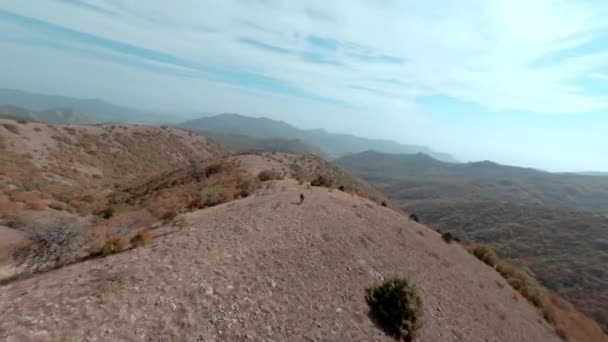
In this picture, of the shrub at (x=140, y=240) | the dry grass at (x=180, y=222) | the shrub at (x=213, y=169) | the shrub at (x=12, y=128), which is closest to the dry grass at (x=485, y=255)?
the dry grass at (x=180, y=222)

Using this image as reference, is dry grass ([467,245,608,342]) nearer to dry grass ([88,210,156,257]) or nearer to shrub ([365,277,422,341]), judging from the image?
shrub ([365,277,422,341])

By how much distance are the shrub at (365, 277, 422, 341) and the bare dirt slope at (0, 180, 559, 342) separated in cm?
47

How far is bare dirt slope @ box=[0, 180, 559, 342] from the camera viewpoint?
720 centimetres

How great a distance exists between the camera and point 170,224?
1348 cm

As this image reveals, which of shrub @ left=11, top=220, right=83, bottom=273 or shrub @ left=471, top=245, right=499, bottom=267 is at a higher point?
shrub @ left=11, top=220, right=83, bottom=273

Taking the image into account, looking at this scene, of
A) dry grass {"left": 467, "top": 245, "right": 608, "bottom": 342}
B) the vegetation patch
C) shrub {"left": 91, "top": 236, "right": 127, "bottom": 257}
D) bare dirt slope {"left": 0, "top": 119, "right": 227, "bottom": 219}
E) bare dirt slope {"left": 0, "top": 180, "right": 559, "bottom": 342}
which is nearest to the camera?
bare dirt slope {"left": 0, "top": 180, "right": 559, "bottom": 342}

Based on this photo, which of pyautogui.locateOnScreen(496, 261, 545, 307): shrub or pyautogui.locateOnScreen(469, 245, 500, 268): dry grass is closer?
pyautogui.locateOnScreen(496, 261, 545, 307): shrub

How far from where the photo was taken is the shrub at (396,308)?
10734 millimetres

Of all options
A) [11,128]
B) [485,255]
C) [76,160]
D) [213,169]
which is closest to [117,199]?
[213,169]

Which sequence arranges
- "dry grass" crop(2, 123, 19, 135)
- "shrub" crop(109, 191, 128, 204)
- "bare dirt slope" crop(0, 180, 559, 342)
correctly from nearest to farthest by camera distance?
"bare dirt slope" crop(0, 180, 559, 342)
"shrub" crop(109, 191, 128, 204)
"dry grass" crop(2, 123, 19, 135)

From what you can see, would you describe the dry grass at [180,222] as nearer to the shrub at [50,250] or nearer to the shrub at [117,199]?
the shrub at [50,250]

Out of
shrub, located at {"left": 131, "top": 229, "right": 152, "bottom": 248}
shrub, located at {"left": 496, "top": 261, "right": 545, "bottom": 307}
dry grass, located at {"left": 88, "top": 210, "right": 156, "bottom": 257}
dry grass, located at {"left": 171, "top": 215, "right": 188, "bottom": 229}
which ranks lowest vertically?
shrub, located at {"left": 496, "top": 261, "right": 545, "bottom": 307}

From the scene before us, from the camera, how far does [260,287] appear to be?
32.0 feet

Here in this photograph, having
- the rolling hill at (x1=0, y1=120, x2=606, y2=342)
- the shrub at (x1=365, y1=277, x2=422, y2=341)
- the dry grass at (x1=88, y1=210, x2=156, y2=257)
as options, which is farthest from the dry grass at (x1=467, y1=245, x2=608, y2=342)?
the dry grass at (x1=88, y1=210, x2=156, y2=257)
